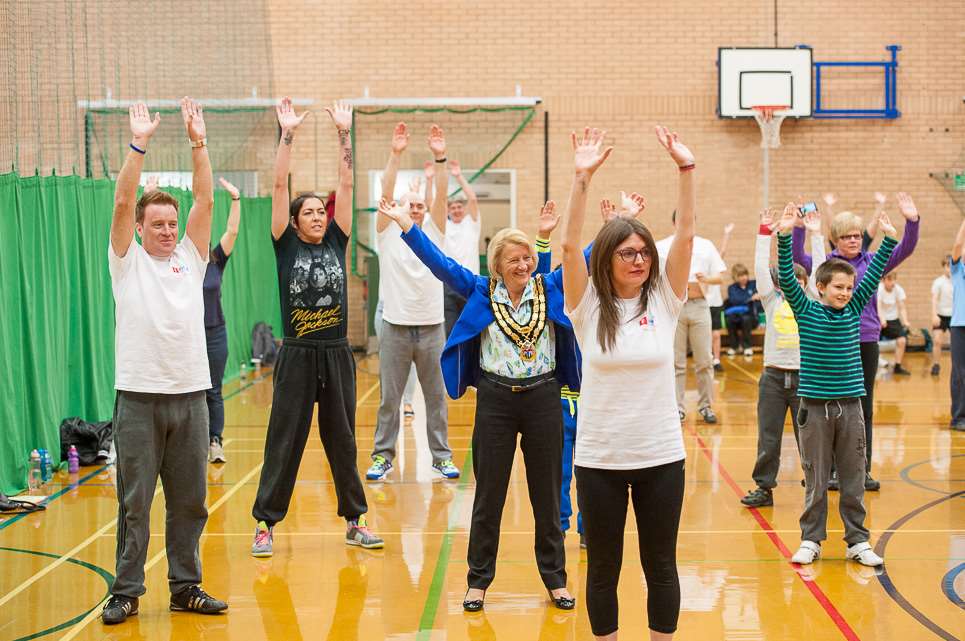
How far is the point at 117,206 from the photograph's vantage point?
16.3ft

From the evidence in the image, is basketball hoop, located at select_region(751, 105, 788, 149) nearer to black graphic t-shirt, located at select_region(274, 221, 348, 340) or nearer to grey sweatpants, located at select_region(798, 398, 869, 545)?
grey sweatpants, located at select_region(798, 398, 869, 545)

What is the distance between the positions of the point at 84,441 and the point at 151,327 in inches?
177

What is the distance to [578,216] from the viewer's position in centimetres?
415

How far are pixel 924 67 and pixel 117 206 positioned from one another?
15.8 meters

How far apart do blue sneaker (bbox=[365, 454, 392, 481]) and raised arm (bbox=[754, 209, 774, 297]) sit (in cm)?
315

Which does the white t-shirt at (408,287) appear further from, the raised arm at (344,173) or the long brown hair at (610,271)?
the long brown hair at (610,271)

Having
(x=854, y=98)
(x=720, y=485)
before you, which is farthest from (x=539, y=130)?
(x=720, y=485)

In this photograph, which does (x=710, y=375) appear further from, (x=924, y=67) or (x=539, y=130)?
(x=924, y=67)

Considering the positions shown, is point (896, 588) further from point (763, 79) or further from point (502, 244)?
point (763, 79)

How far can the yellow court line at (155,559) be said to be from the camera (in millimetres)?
5141

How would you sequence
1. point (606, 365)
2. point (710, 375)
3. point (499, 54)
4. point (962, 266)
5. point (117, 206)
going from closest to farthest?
point (606, 365) → point (117, 206) → point (962, 266) → point (710, 375) → point (499, 54)

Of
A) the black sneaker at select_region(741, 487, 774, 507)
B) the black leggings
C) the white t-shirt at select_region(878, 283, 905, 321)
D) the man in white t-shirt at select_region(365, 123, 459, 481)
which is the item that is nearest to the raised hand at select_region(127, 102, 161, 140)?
the black leggings

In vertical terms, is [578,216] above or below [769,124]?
below

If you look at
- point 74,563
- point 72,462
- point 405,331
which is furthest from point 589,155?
point 72,462
